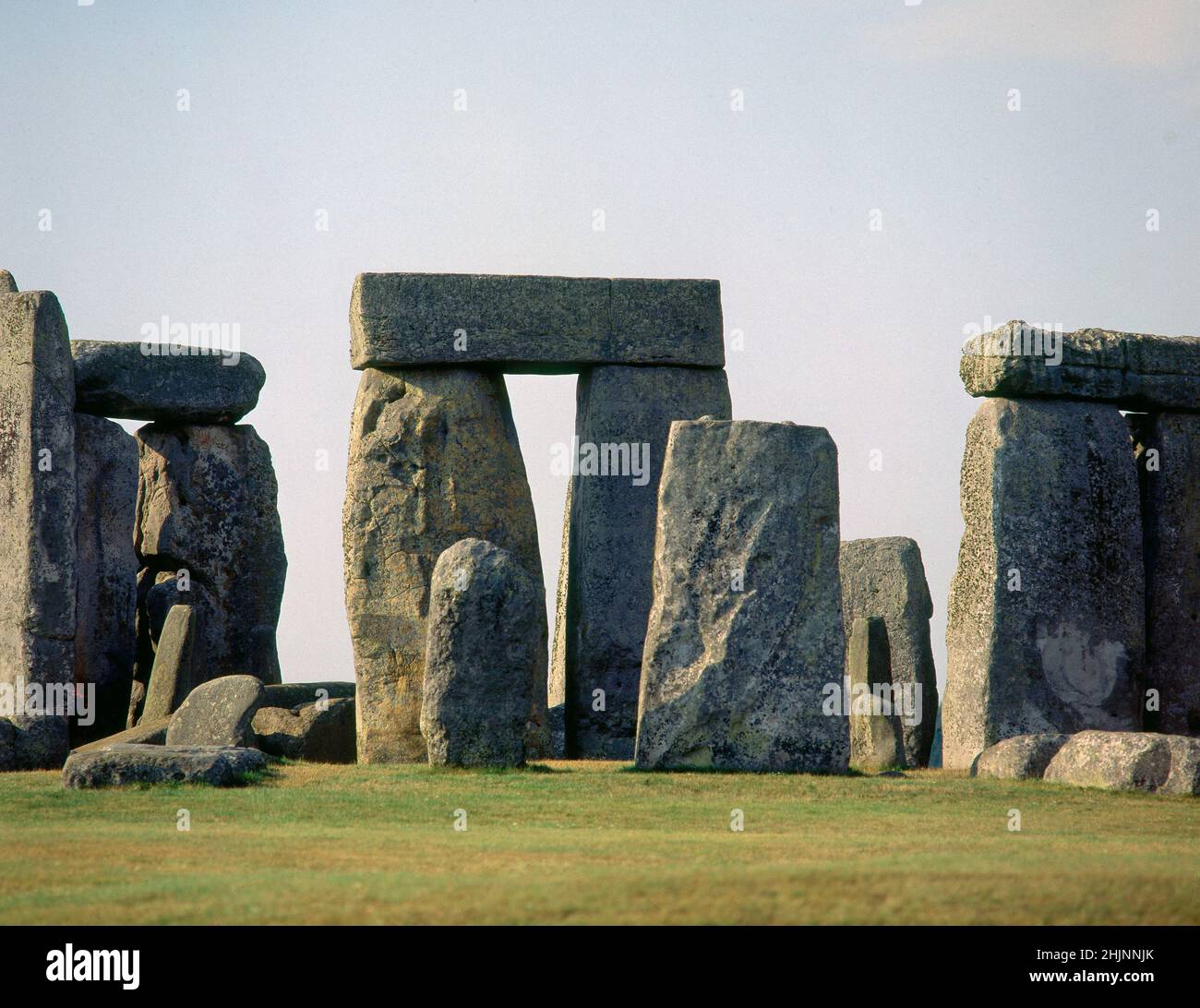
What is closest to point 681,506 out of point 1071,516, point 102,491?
point 1071,516

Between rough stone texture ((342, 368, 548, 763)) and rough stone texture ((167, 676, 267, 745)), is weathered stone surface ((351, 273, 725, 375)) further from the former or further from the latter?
rough stone texture ((167, 676, 267, 745))

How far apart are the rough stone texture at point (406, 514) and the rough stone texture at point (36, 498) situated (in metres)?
2.18

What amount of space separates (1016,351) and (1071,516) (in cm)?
139

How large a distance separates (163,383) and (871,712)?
866 cm

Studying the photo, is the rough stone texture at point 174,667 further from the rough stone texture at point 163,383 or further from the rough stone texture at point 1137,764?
the rough stone texture at point 1137,764

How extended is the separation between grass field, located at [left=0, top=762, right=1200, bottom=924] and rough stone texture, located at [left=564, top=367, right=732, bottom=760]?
133 inches

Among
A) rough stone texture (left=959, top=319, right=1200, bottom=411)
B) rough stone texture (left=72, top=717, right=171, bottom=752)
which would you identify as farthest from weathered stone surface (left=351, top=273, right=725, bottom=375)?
rough stone texture (left=72, top=717, right=171, bottom=752)

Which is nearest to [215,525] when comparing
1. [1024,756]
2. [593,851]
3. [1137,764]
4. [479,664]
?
[479,664]

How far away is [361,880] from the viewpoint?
24.1ft

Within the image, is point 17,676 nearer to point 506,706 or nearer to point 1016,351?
point 506,706

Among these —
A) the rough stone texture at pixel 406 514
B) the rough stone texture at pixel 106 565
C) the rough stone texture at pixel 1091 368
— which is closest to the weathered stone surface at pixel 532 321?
the rough stone texture at pixel 406 514

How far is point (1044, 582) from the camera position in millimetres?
15133

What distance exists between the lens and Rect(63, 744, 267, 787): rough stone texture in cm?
1142
